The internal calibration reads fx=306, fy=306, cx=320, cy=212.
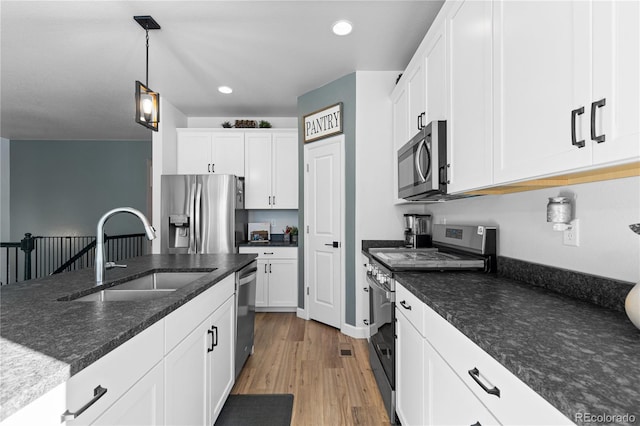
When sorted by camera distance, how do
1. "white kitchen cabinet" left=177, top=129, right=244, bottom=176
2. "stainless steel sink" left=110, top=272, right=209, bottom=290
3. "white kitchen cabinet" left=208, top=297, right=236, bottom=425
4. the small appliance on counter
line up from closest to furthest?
1. "white kitchen cabinet" left=208, top=297, right=236, bottom=425
2. "stainless steel sink" left=110, top=272, right=209, bottom=290
3. "white kitchen cabinet" left=177, top=129, right=244, bottom=176
4. the small appliance on counter

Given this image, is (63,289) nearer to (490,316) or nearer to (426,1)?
(490,316)

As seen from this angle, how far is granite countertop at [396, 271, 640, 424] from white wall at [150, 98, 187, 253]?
361 centimetres

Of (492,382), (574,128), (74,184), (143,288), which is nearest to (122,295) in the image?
(143,288)

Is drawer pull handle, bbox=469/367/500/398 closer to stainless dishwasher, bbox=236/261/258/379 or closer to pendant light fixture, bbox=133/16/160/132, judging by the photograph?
stainless dishwasher, bbox=236/261/258/379

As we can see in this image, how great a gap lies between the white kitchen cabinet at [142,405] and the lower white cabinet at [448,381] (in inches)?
39.3

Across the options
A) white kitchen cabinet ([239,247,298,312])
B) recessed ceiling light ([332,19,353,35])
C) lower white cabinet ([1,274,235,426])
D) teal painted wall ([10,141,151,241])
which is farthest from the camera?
teal painted wall ([10,141,151,241])

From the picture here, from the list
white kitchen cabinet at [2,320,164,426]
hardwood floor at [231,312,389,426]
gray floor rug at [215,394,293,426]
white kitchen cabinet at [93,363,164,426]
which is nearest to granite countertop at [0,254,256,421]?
white kitchen cabinet at [2,320,164,426]

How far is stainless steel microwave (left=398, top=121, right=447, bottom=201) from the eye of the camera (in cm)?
178

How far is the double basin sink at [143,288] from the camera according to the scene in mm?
1499

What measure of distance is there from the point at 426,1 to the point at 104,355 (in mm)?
2630

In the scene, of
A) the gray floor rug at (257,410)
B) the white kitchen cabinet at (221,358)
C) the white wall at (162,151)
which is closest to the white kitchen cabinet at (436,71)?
the white kitchen cabinet at (221,358)

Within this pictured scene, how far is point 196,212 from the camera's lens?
388 centimetres

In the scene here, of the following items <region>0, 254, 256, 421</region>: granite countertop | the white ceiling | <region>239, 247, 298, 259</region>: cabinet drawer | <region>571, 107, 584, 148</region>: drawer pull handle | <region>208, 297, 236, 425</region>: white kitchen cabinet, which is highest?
the white ceiling

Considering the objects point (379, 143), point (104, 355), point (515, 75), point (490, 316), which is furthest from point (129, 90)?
point (490, 316)
